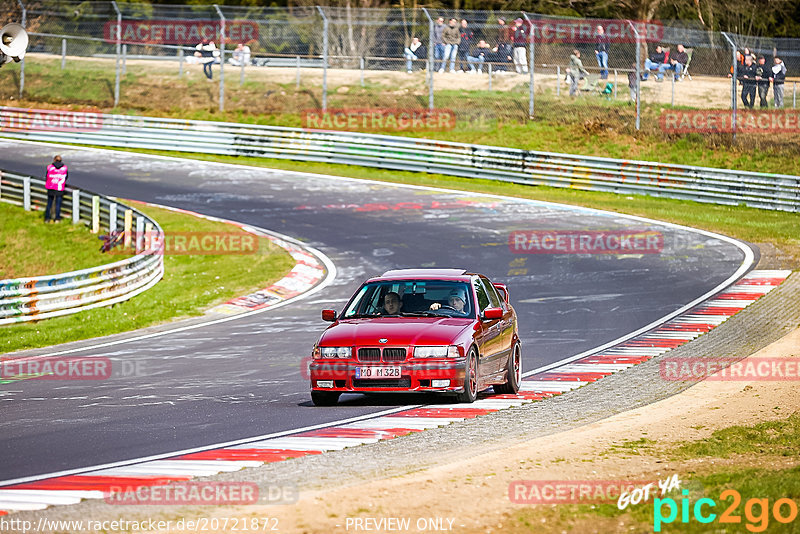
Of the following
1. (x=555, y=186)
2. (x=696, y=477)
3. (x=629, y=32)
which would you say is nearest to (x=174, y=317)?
(x=696, y=477)

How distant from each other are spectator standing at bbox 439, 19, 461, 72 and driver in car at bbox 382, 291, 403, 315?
1001 inches

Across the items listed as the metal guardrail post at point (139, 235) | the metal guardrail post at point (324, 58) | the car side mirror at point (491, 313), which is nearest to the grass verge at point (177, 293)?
the metal guardrail post at point (139, 235)

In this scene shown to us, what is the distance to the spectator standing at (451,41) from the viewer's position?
36.7 metres

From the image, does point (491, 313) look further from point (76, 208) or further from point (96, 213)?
point (76, 208)

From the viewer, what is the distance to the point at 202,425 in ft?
35.4

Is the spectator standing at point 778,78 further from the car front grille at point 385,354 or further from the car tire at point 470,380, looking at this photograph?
the car front grille at point 385,354

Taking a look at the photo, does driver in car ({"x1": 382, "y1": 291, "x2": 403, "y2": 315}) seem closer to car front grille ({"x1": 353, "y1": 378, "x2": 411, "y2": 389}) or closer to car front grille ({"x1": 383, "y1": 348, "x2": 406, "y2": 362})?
car front grille ({"x1": 383, "y1": 348, "x2": 406, "y2": 362})

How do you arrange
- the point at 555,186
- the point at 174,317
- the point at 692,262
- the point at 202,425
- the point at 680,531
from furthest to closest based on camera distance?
1. the point at 555,186
2. the point at 692,262
3. the point at 174,317
4. the point at 202,425
5. the point at 680,531

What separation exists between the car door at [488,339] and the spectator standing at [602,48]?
80.8 ft

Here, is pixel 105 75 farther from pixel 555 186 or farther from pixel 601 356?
pixel 601 356

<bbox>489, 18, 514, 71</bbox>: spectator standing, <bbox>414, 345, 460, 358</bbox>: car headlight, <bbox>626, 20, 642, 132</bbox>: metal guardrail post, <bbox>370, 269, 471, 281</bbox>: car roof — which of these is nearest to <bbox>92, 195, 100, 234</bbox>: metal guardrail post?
<bbox>489, 18, 514, 71</bbox>: spectator standing

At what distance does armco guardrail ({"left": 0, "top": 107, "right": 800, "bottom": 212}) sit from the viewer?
104 ft

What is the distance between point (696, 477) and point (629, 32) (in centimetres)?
2886

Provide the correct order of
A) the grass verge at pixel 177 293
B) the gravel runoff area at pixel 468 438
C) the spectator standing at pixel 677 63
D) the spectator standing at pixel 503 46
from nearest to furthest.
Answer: the gravel runoff area at pixel 468 438 < the grass verge at pixel 177 293 < the spectator standing at pixel 677 63 < the spectator standing at pixel 503 46
